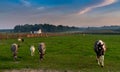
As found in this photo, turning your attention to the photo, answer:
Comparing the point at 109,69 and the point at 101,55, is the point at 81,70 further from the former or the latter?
the point at 101,55

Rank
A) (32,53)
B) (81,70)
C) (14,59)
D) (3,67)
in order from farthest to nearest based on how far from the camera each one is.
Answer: (32,53) < (14,59) < (3,67) < (81,70)

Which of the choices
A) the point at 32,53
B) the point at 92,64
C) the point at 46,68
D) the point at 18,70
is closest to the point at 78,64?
the point at 92,64

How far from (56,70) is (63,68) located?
0.95m

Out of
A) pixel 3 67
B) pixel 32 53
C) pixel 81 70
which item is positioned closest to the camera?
pixel 81 70

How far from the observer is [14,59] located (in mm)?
33062

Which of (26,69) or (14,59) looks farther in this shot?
(14,59)

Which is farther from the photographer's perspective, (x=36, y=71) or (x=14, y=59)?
(x=14, y=59)

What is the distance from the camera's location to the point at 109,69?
25.7 m

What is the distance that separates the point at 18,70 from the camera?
1022 inches

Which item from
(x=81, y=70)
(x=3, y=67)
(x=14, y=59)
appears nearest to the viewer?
(x=81, y=70)

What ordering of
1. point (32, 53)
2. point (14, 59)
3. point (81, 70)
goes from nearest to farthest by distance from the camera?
point (81, 70)
point (14, 59)
point (32, 53)

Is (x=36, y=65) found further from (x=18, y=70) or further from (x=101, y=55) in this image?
(x=101, y=55)

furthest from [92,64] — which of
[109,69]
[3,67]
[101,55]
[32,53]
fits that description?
[32,53]

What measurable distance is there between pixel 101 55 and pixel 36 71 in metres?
6.25
